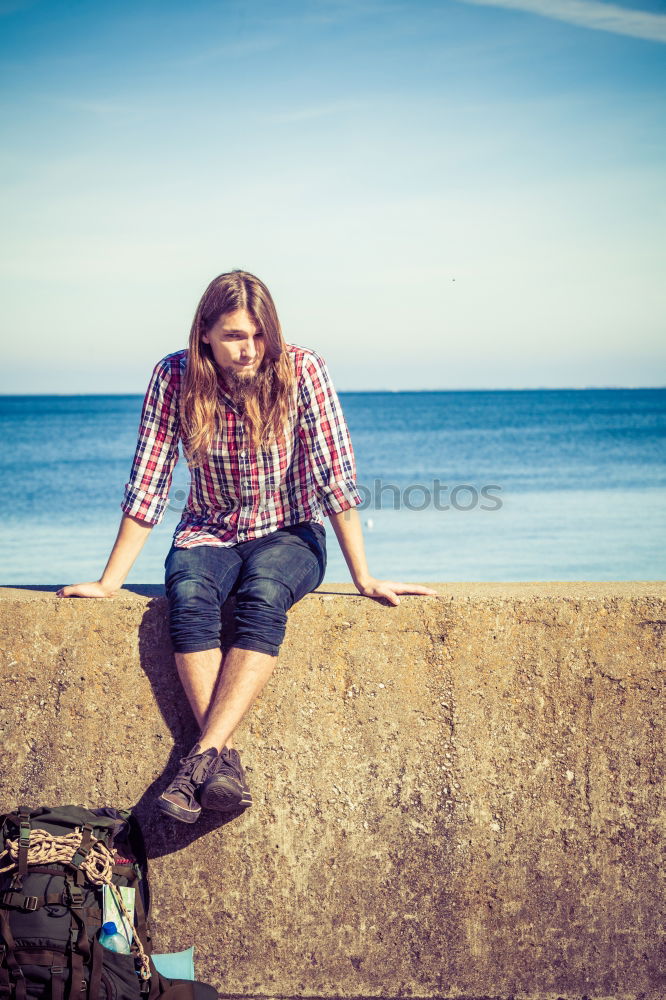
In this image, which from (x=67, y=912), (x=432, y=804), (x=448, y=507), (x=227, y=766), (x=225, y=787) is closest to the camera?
(x=67, y=912)

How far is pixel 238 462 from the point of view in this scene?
304 centimetres

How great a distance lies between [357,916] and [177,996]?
23.0 inches

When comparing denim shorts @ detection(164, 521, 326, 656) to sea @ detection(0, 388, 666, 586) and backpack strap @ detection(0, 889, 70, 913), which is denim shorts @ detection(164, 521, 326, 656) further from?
sea @ detection(0, 388, 666, 586)

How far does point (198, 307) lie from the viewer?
304 centimetres

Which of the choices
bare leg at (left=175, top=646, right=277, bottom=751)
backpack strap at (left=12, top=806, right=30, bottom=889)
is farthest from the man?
backpack strap at (left=12, top=806, right=30, bottom=889)

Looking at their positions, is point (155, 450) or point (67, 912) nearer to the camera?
point (67, 912)

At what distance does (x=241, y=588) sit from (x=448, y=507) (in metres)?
16.0

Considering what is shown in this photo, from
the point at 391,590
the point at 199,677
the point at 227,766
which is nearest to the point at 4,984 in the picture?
the point at 227,766

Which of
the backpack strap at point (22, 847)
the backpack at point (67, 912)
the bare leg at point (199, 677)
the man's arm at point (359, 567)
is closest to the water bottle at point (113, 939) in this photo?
the backpack at point (67, 912)

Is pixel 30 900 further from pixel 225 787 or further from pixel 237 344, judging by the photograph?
pixel 237 344

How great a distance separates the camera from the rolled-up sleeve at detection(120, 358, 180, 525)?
296 cm

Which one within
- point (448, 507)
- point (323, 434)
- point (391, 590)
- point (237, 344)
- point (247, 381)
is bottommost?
point (448, 507)

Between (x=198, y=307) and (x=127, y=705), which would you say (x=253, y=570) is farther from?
(x=198, y=307)

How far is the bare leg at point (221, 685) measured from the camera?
260cm
